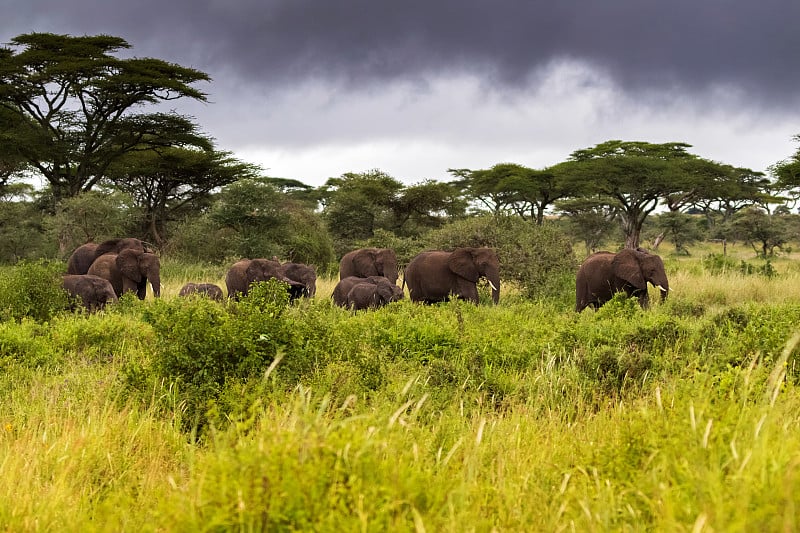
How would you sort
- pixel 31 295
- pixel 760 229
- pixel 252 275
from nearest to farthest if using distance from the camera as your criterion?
pixel 31 295 < pixel 252 275 < pixel 760 229

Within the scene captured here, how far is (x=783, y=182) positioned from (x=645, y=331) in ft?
72.0

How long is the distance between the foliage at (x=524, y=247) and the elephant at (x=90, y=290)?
848cm

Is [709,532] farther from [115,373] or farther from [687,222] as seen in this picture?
[687,222]

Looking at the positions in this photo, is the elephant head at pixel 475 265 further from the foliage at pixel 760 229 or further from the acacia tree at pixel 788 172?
the foliage at pixel 760 229

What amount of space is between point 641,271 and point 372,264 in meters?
6.41

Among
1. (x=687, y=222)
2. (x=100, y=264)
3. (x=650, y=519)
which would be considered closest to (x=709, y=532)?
→ (x=650, y=519)

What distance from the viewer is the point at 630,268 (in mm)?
11930

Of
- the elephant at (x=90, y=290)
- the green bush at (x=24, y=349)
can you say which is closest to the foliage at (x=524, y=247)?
the elephant at (x=90, y=290)

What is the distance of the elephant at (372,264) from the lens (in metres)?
15.9

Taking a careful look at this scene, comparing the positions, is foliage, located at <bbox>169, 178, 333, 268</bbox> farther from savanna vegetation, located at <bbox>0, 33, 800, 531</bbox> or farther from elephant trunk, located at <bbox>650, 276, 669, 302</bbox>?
elephant trunk, located at <bbox>650, 276, 669, 302</bbox>

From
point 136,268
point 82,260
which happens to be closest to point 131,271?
point 136,268

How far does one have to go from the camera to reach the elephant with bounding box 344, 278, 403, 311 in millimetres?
12086

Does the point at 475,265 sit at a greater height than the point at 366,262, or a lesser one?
greater

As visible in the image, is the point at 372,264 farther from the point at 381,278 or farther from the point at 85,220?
the point at 85,220
